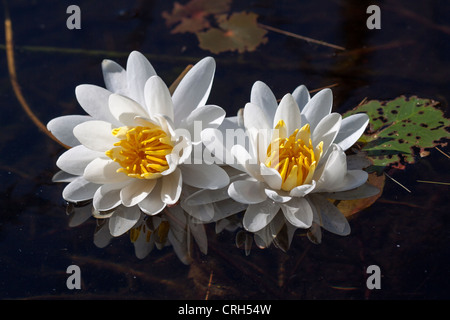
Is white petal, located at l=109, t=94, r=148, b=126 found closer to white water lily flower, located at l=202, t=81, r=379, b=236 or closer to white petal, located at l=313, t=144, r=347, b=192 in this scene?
white water lily flower, located at l=202, t=81, r=379, b=236

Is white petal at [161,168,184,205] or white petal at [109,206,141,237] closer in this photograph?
white petal at [161,168,184,205]

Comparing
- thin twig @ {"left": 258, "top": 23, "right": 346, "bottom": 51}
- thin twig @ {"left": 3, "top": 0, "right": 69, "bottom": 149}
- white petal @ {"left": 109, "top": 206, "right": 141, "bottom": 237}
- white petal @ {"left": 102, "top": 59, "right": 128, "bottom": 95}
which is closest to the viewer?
white petal @ {"left": 109, "top": 206, "right": 141, "bottom": 237}

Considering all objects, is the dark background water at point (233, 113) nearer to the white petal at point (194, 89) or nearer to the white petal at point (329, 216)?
the white petal at point (329, 216)

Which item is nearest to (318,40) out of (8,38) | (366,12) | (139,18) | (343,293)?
(366,12)

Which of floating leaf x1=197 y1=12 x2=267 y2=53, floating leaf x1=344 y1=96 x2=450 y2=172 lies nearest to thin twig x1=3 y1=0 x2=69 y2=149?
floating leaf x1=197 y1=12 x2=267 y2=53

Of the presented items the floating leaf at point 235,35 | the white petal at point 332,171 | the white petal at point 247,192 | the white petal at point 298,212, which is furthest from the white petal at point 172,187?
the floating leaf at point 235,35

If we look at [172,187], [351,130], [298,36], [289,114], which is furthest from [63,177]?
[298,36]

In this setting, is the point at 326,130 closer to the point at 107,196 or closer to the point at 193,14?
the point at 107,196
